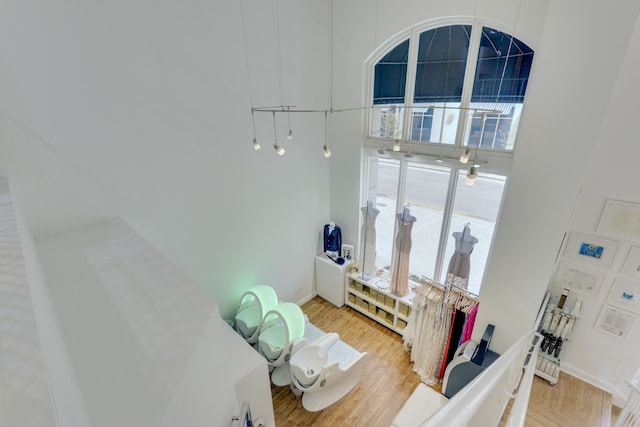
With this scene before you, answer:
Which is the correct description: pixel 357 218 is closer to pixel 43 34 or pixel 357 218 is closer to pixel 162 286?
pixel 162 286

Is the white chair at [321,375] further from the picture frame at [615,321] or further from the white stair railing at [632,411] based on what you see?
the picture frame at [615,321]

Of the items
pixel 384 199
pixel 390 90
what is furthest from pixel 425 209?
pixel 390 90

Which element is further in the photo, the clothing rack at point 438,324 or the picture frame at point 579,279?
the clothing rack at point 438,324

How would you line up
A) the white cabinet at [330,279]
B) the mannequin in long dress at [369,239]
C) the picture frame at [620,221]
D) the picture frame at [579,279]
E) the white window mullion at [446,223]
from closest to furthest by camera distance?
the picture frame at [620,221] → the picture frame at [579,279] → the white window mullion at [446,223] → the mannequin in long dress at [369,239] → the white cabinet at [330,279]

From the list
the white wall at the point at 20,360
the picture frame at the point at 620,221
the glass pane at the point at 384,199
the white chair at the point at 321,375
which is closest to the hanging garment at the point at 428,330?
the white chair at the point at 321,375

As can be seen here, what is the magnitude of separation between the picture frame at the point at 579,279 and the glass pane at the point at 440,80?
6.45 feet

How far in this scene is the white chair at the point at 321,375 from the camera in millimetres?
3225

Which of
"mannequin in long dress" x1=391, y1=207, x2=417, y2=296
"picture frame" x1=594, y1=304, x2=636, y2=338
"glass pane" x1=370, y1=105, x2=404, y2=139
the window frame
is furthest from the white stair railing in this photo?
"glass pane" x1=370, y1=105, x2=404, y2=139

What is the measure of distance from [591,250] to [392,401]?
9.35ft

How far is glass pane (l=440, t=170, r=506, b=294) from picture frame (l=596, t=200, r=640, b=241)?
3.13 feet

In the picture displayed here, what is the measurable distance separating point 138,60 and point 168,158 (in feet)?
3.06

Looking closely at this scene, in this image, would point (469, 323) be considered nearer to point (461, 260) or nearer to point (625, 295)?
point (461, 260)

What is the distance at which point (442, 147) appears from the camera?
369 centimetres

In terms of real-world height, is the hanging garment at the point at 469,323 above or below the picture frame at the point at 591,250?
below
